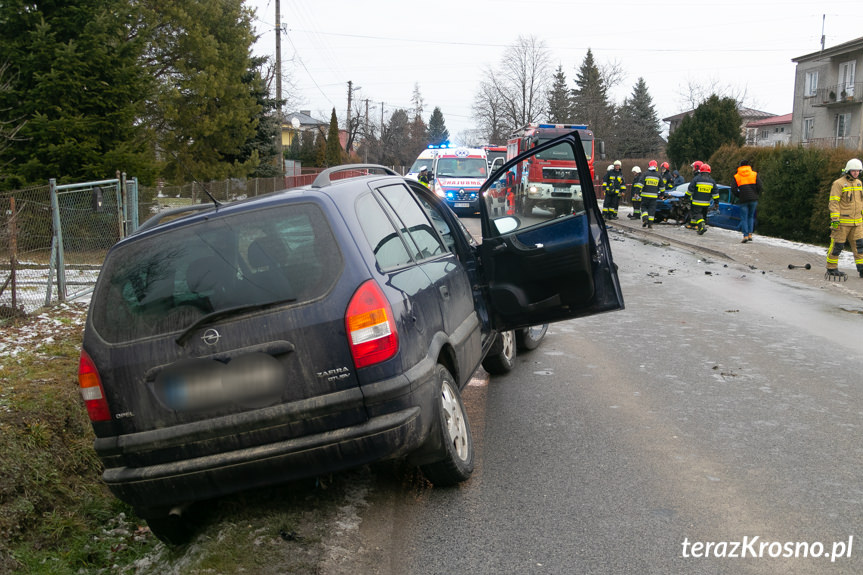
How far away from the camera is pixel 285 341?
3.56 meters

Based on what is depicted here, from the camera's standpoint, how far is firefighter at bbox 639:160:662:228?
23.1m

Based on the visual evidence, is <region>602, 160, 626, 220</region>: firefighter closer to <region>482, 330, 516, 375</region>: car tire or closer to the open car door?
<region>482, 330, 516, 375</region>: car tire

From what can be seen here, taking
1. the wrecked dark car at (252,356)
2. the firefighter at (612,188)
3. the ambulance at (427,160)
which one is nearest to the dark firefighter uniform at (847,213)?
the wrecked dark car at (252,356)

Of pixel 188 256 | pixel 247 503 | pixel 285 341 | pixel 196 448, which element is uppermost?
pixel 188 256

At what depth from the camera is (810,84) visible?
52.7 metres

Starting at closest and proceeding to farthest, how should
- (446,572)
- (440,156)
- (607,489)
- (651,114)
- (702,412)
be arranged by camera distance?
(446,572) < (607,489) < (702,412) < (440,156) < (651,114)

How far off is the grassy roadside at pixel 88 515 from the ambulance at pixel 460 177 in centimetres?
2058

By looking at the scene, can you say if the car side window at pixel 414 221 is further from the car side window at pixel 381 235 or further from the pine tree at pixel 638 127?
the pine tree at pixel 638 127

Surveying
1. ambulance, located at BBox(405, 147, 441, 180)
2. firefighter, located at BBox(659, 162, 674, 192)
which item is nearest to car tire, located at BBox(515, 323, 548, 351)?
firefighter, located at BBox(659, 162, 674, 192)

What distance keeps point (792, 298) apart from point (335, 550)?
9.60 meters

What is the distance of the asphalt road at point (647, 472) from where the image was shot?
3.52 meters

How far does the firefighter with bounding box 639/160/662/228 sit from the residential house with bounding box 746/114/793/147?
6089 centimetres

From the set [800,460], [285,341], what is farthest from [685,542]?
[285,341]

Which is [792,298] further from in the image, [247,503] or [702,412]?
[247,503]
